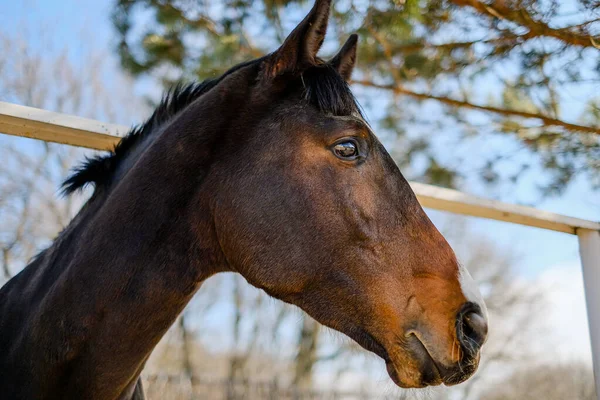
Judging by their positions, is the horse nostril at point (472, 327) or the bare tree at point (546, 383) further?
the bare tree at point (546, 383)

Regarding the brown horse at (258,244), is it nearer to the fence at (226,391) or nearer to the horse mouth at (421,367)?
the horse mouth at (421,367)

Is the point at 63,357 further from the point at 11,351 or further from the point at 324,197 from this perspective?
the point at 324,197

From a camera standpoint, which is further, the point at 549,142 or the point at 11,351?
the point at 549,142

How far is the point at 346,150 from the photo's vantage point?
2160 mm

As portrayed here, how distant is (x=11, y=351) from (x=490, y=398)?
779 inches

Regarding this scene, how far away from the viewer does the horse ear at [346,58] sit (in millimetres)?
2725

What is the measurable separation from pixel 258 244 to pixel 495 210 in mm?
1819

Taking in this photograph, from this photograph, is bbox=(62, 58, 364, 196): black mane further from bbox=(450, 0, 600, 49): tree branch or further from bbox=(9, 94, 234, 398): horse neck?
bbox=(450, 0, 600, 49): tree branch

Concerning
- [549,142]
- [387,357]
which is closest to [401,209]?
[387,357]

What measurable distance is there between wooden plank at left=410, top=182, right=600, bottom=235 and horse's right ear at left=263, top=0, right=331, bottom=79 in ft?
3.94

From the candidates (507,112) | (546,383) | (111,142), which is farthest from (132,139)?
(546,383)

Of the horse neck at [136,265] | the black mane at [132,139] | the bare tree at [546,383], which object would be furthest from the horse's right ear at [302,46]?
the bare tree at [546,383]

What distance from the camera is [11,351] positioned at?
2.22 meters

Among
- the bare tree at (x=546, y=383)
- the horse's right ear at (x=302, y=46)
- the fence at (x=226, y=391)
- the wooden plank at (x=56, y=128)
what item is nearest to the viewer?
the horse's right ear at (x=302, y=46)
